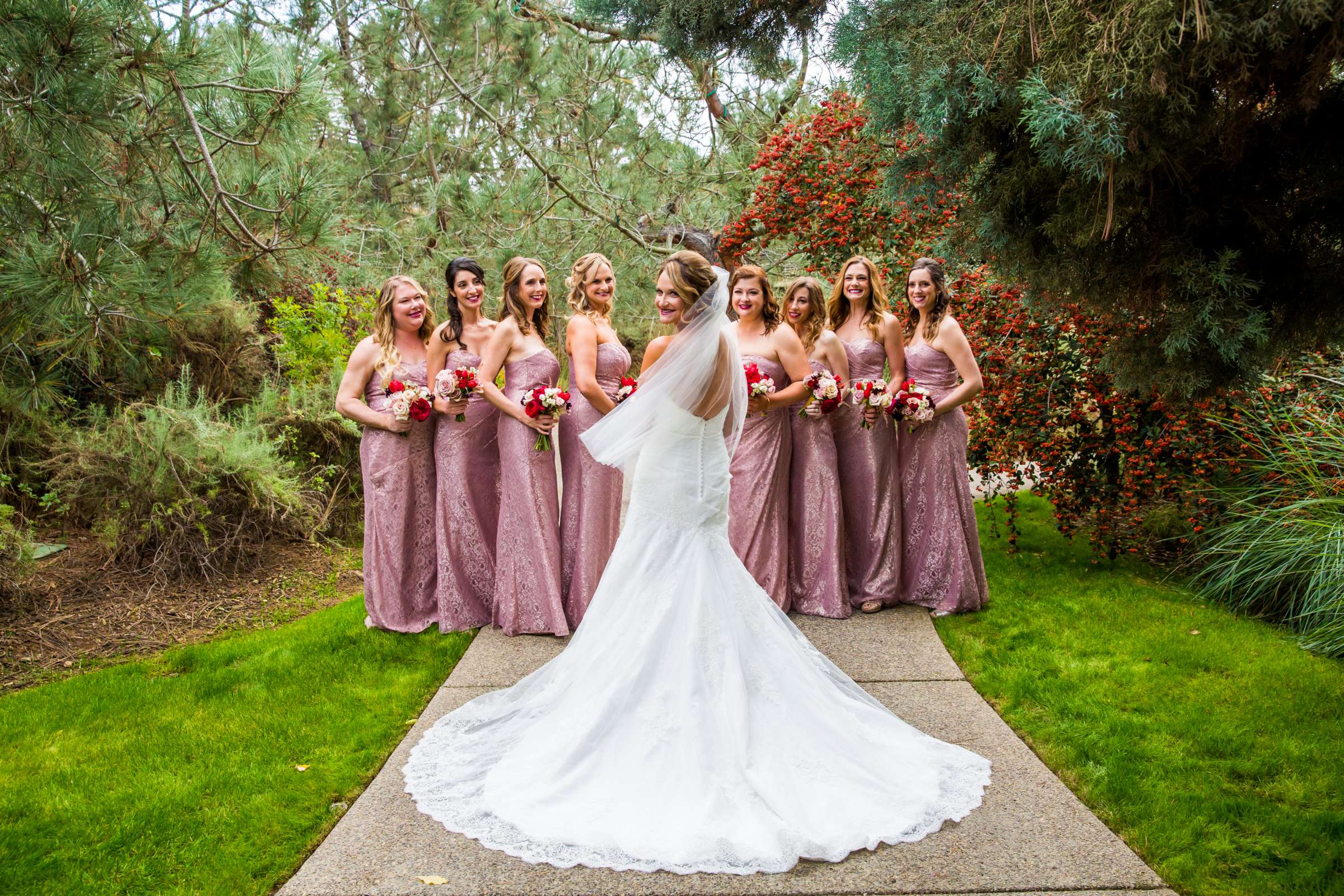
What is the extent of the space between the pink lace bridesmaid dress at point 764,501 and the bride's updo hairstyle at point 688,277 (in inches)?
95.5

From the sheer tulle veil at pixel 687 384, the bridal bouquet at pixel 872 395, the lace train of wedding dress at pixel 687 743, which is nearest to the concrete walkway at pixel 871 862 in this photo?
the lace train of wedding dress at pixel 687 743

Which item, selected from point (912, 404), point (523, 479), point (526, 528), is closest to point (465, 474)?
point (523, 479)

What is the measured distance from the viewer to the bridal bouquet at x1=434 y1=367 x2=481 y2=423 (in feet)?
20.2

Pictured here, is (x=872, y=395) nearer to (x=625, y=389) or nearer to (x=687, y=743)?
(x=625, y=389)

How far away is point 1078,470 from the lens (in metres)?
7.79

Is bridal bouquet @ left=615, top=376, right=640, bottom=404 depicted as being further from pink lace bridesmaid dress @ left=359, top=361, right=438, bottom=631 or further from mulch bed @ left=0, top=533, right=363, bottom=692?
mulch bed @ left=0, top=533, right=363, bottom=692

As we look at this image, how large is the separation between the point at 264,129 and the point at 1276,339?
16.3ft

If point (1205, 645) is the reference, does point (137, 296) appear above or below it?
above

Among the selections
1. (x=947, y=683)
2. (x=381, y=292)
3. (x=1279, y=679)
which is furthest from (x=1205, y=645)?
(x=381, y=292)

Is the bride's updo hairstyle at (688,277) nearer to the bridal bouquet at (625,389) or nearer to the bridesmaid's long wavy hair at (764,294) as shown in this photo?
the bridal bouquet at (625,389)

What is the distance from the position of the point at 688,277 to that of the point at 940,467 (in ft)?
10.5

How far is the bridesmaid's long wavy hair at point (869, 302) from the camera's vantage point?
682 centimetres

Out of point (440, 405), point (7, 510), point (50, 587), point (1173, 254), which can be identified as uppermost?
point (1173, 254)

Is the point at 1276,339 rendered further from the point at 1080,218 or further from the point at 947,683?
the point at 947,683
